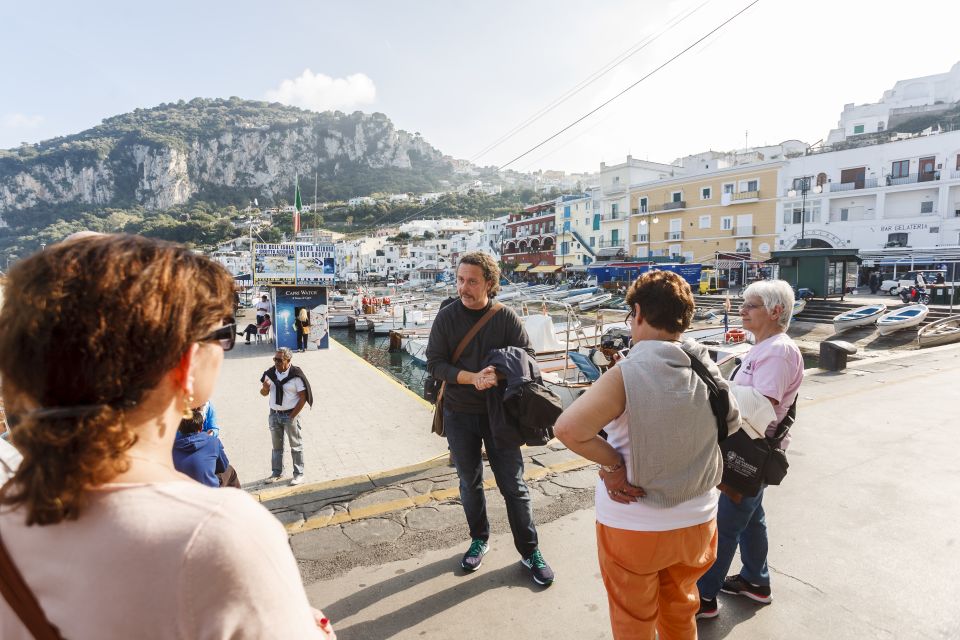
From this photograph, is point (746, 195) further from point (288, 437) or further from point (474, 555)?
point (474, 555)

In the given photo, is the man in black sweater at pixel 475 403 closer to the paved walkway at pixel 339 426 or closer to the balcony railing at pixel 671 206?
the paved walkway at pixel 339 426

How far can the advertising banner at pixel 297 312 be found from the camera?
643 inches

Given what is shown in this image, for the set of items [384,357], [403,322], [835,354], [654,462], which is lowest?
[384,357]

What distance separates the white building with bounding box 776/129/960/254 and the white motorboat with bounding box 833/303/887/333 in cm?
1921

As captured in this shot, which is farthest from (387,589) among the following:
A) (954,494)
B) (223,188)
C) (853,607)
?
(223,188)

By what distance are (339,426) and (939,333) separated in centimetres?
1838

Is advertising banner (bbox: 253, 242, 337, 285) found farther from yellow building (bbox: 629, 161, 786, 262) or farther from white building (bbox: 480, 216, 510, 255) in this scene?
white building (bbox: 480, 216, 510, 255)

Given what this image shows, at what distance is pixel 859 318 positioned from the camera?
18953 millimetres

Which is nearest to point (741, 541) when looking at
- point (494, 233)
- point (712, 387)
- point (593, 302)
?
point (712, 387)

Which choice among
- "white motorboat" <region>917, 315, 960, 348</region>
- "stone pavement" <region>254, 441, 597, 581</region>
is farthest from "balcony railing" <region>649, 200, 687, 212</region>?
"stone pavement" <region>254, 441, 597, 581</region>

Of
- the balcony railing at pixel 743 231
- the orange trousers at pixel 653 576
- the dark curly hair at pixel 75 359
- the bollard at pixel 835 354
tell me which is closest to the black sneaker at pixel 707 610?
the orange trousers at pixel 653 576

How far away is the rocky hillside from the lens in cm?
11851

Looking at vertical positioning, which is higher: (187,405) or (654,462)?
(187,405)

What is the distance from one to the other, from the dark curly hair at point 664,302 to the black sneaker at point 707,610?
1.75m
